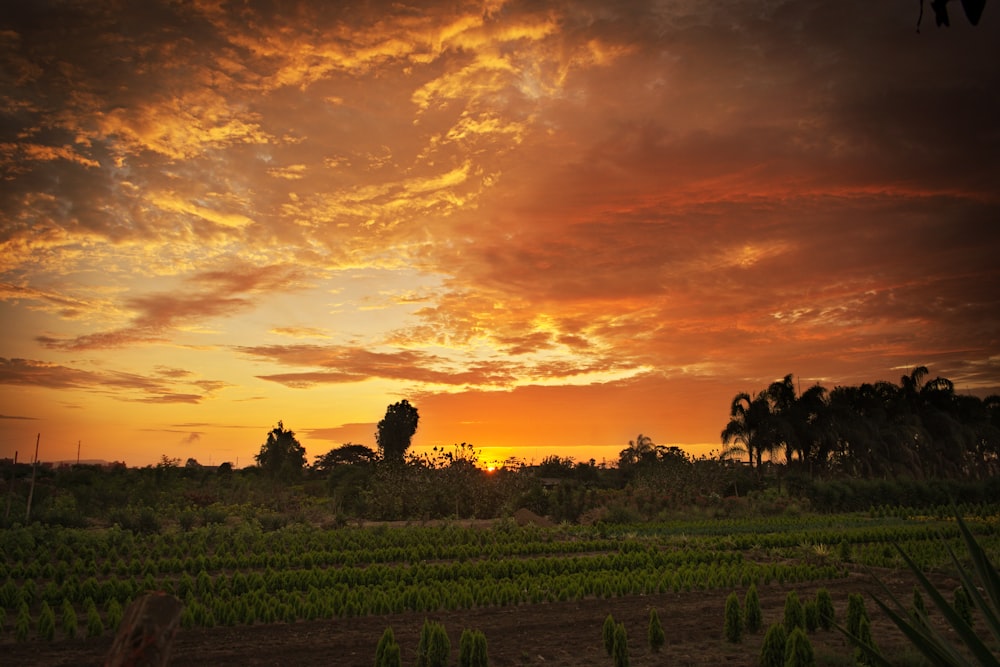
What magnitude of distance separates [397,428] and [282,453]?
15041 mm

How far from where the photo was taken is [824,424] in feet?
171

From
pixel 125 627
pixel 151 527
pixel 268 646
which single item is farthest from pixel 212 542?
pixel 125 627

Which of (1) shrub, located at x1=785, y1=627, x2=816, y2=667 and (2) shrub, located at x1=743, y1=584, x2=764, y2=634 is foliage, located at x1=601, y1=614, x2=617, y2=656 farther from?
(2) shrub, located at x1=743, y1=584, x2=764, y2=634

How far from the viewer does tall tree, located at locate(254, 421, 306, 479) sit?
53781 mm

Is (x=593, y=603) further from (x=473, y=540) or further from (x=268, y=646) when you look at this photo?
(x=473, y=540)

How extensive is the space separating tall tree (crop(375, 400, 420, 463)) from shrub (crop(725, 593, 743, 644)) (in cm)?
6106

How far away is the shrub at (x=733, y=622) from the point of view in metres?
10.3

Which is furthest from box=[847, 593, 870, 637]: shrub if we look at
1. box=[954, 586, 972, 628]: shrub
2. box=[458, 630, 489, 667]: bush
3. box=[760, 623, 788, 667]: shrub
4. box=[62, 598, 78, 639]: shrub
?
box=[62, 598, 78, 639]: shrub

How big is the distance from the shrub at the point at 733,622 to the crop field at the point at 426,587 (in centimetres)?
15

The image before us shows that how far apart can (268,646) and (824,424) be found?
5060cm

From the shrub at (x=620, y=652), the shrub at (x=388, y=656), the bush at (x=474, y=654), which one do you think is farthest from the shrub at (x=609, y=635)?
the shrub at (x=388, y=656)

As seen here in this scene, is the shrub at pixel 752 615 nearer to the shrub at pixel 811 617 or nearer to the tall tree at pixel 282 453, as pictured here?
the shrub at pixel 811 617

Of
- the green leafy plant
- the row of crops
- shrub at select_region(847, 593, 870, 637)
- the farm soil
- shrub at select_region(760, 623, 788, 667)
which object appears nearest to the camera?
the green leafy plant

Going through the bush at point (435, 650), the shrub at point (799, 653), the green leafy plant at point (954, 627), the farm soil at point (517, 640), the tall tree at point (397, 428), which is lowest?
the farm soil at point (517, 640)
